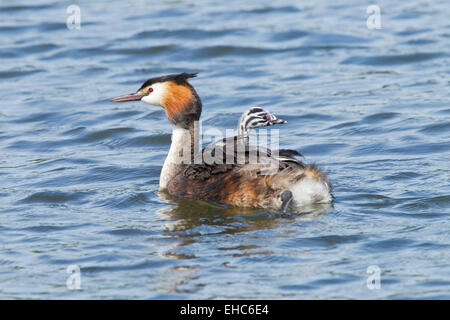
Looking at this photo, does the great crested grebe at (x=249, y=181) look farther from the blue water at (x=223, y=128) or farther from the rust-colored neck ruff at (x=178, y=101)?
the blue water at (x=223, y=128)

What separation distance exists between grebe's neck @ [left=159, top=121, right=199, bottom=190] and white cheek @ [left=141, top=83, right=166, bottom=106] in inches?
11.8

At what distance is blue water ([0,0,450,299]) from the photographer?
6320 millimetres

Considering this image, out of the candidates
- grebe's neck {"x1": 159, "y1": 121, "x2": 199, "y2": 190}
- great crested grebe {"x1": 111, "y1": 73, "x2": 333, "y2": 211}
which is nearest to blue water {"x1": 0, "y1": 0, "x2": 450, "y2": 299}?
great crested grebe {"x1": 111, "y1": 73, "x2": 333, "y2": 211}

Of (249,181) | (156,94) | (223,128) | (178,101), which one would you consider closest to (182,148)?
(178,101)

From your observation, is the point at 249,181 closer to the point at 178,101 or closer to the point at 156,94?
the point at 178,101

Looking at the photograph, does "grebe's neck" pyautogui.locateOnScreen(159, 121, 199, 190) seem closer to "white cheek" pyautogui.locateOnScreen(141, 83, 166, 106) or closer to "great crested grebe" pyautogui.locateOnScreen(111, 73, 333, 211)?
"great crested grebe" pyautogui.locateOnScreen(111, 73, 333, 211)

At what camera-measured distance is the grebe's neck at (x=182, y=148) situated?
27.4 feet

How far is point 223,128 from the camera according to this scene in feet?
35.6

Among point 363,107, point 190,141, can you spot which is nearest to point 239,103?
point 363,107

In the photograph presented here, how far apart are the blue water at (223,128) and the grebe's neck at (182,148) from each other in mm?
315

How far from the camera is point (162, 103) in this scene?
8.46 meters

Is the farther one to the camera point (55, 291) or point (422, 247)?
point (422, 247)
